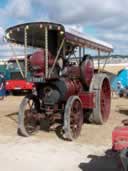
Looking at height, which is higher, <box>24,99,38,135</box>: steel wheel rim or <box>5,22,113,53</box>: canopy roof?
<box>5,22,113,53</box>: canopy roof

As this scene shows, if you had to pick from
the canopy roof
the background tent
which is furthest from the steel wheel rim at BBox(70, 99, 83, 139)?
the background tent

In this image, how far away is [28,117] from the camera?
9562 millimetres

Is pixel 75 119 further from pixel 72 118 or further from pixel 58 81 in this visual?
pixel 58 81

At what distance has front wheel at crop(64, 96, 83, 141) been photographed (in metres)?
8.62

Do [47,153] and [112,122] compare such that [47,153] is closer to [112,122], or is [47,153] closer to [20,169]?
[20,169]

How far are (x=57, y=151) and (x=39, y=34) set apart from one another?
3.05 metres

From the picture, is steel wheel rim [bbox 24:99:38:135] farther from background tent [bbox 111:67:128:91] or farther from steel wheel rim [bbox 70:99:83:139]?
background tent [bbox 111:67:128:91]

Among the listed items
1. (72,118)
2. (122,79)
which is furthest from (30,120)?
(122,79)

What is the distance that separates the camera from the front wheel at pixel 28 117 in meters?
9.24

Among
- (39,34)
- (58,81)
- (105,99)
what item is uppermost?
(39,34)

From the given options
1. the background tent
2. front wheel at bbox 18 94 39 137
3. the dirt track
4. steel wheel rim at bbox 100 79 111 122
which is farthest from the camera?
the background tent

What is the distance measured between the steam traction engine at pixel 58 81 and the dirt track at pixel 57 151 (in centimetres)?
32

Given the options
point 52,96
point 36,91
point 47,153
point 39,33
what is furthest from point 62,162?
point 39,33

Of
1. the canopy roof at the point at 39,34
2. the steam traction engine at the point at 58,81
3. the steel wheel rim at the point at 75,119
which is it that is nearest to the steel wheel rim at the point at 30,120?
the steam traction engine at the point at 58,81
